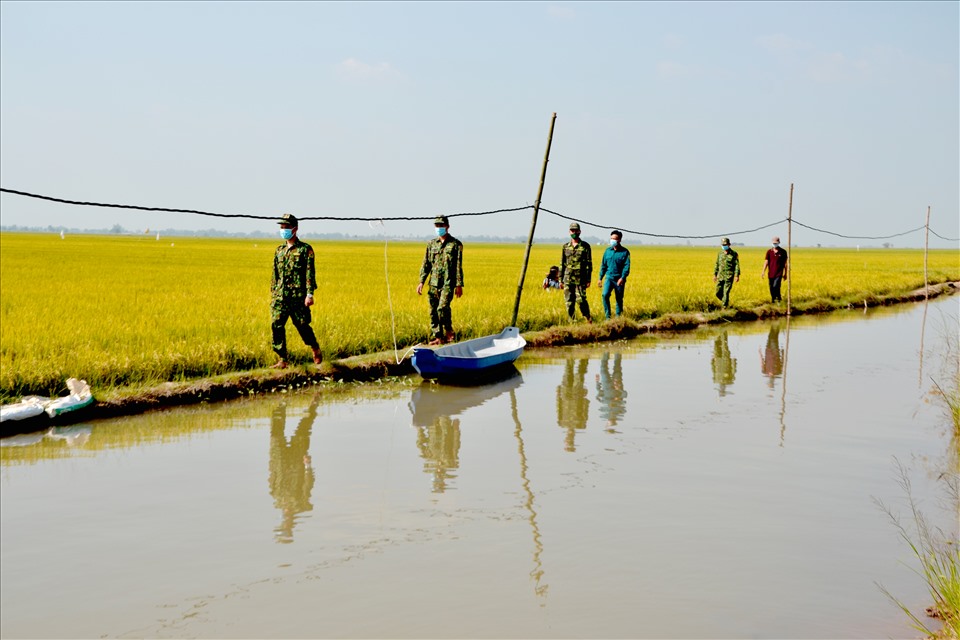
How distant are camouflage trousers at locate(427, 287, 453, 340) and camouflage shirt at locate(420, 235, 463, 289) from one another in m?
0.10

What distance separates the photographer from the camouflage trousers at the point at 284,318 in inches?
447

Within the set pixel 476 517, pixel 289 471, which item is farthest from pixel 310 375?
pixel 476 517

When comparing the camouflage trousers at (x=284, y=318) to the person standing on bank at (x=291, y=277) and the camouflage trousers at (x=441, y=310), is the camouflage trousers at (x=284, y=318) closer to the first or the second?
the person standing on bank at (x=291, y=277)

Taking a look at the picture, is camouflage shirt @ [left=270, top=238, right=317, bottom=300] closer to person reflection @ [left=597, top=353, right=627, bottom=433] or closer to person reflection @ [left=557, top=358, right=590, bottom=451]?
person reflection @ [left=557, top=358, right=590, bottom=451]

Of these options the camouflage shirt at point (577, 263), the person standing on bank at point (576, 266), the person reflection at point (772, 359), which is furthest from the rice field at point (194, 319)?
the person reflection at point (772, 359)

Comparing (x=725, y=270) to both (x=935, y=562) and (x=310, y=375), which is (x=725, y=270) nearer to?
(x=310, y=375)

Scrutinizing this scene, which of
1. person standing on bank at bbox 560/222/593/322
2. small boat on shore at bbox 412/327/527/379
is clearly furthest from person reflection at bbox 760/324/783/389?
small boat on shore at bbox 412/327/527/379

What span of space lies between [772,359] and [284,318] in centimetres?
814

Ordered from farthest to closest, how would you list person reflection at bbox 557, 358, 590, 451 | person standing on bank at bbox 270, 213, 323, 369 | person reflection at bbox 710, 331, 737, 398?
person reflection at bbox 710, 331, 737, 398 → person standing on bank at bbox 270, 213, 323, 369 → person reflection at bbox 557, 358, 590, 451

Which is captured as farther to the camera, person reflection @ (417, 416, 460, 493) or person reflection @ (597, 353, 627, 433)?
person reflection @ (597, 353, 627, 433)

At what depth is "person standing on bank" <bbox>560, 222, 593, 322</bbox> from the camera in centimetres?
1648

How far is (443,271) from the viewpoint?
1321 cm

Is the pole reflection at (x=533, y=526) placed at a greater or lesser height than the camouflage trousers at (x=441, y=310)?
lesser

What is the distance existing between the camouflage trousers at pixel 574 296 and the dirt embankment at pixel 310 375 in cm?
30
